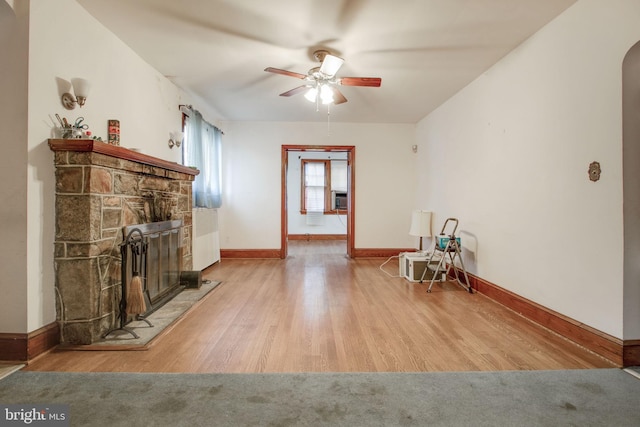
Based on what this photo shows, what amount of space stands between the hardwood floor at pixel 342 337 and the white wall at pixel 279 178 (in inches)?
78.7

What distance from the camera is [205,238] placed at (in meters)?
4.65

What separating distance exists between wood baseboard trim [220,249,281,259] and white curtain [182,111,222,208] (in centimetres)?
96

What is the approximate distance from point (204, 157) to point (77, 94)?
2332 mm

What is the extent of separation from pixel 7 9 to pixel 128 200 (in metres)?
1.35

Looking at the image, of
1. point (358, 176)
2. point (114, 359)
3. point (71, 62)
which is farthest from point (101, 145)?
point (358, 176)

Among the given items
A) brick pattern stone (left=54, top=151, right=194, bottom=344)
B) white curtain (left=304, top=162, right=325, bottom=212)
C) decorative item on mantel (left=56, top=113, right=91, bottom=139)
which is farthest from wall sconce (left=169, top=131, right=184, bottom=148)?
white curtain (left=304, top=162, right=325, bottom=212)

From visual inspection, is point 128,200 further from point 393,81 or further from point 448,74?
point 448,74

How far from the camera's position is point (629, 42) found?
71.6 inches

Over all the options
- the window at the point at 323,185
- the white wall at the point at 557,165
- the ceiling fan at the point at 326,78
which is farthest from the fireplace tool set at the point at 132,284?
→ the window at the point at 323,185

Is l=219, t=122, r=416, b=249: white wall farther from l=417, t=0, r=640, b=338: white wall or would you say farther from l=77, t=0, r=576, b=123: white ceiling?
l=417, t=0, r=640, b=338: white wall

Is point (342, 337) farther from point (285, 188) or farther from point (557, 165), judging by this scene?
point (285, 188)

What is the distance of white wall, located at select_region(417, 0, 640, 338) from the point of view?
6.33 ft

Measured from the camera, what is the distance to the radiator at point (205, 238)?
4.27 meters

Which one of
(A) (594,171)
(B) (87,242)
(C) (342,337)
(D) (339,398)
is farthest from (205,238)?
(A) (594,171)
